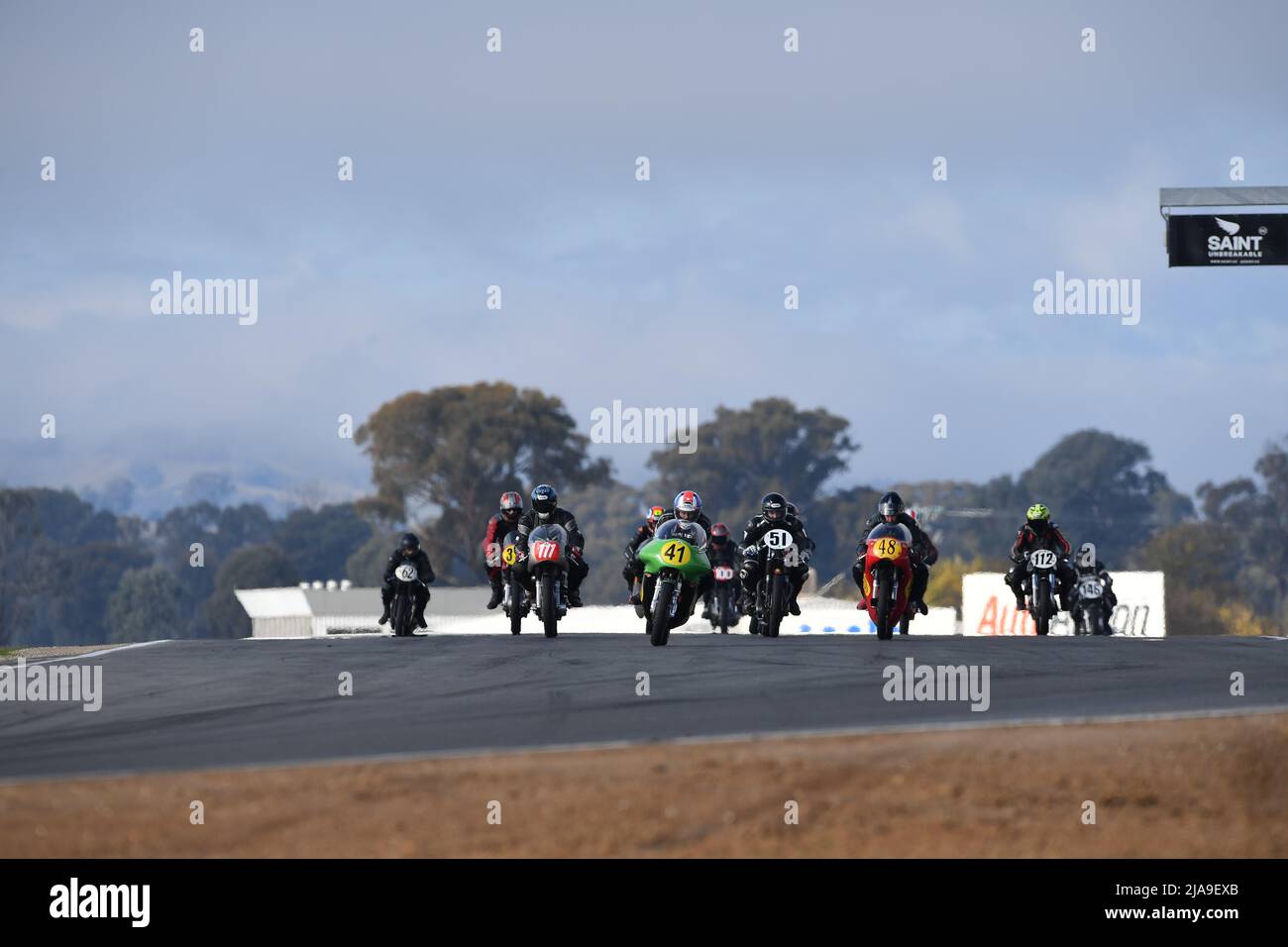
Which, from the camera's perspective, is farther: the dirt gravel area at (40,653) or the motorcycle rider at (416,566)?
the motorcycle rider at (416,566)

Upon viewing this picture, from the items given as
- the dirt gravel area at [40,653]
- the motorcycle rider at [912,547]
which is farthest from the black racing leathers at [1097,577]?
the dirt gravel area at [40,653]

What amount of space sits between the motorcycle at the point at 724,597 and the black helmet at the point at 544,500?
699 cm

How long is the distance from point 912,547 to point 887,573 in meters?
2.27

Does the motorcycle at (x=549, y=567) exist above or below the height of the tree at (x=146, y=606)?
above

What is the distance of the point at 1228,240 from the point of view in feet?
108

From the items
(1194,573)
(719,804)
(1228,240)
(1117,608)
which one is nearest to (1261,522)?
(1194,573)

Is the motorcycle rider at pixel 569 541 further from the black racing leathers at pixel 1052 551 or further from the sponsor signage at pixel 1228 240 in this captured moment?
the sponsor signage at pixel 1228 240

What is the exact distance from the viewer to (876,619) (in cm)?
2094

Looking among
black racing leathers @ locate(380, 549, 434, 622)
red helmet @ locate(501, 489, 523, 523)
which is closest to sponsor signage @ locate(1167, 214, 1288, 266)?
red helmet @ locate(501, 489, 523, 523)

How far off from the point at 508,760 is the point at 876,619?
406 inches

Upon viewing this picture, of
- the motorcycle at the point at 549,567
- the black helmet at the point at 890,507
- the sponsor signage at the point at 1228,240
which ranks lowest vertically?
the motorcycle at the point at 549,567

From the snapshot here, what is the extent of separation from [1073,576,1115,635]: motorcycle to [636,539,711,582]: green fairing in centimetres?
1321

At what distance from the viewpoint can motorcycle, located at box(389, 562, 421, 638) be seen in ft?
84.1

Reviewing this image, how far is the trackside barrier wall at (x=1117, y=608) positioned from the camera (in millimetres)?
55188
